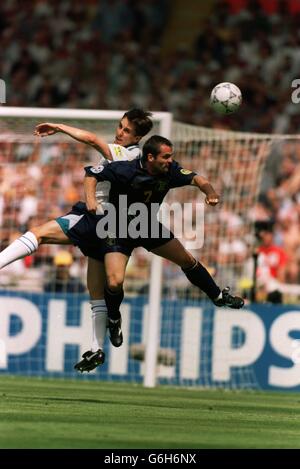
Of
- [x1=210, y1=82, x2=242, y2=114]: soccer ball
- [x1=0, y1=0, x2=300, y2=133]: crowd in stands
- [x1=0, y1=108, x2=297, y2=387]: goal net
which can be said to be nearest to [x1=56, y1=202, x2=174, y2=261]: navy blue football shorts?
[x1=210, y1=82, x2=242, y2=114]: soccer ball

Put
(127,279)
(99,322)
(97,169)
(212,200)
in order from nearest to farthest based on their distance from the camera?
(212,200), (97,169), (99,322), (127,279)

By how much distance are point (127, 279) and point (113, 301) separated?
554cm

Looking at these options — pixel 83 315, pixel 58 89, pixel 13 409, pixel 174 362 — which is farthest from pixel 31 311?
pixel 58 89

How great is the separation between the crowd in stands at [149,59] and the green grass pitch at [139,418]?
7857mm

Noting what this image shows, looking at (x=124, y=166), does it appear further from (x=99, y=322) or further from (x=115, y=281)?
(x=99, y=322)

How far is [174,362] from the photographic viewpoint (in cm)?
1538

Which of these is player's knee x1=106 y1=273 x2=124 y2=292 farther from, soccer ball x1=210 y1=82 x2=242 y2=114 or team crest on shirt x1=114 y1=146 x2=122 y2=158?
soccer ball x1=210 y1=82 x2=242 y2=114

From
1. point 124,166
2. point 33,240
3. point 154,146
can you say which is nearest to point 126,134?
point 124,166

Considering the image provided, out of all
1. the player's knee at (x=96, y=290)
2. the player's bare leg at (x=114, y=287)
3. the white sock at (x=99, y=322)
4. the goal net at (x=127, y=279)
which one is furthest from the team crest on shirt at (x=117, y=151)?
the goal net at (x=127, y=279)

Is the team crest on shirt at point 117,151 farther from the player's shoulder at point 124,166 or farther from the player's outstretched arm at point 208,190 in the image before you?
the player's outstretched arm at point 208,190

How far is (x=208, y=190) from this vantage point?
10.9 metres

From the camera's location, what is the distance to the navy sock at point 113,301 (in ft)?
36.9

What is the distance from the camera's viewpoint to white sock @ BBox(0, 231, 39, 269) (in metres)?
11.3

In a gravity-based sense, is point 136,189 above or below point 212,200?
above
